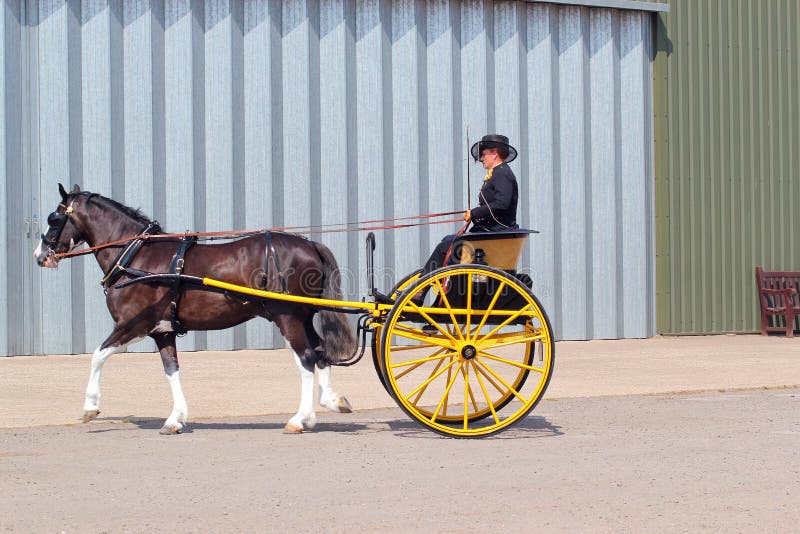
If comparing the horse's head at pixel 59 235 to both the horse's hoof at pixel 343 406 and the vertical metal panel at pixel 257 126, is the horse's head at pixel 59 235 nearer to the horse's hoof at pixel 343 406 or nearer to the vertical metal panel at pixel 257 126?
the horse's hoof at pixel 343 406

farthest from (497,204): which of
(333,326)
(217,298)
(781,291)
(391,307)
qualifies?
(781,291)

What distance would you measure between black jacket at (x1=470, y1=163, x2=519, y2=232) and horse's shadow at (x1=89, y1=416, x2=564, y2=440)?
1590 millimetres

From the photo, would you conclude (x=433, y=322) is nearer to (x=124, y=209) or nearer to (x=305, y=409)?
(x=305, y=409)

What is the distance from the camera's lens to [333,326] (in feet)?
31.4

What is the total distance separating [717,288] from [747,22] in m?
4.78

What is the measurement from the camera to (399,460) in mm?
7789

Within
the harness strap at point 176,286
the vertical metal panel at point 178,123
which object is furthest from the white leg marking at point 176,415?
the vertical metal panel at point 178,123

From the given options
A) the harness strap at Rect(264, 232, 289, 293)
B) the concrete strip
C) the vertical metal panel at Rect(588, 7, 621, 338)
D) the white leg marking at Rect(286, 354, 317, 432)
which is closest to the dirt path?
the white leg marking at Rect(286, 354, 317, 432)

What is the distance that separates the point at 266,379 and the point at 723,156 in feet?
35.4

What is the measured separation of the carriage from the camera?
872 cm

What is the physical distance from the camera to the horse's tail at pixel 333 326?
374 inches

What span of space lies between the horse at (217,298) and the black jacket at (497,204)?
1294 millimetres

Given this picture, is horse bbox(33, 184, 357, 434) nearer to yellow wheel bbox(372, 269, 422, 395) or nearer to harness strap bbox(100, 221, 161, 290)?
harness strap bbox(100, 221, 161, 290)

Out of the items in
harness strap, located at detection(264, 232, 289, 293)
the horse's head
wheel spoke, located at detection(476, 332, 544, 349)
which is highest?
the horse's head
